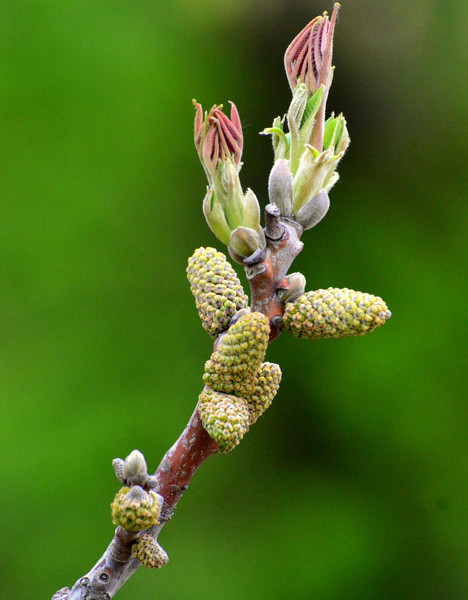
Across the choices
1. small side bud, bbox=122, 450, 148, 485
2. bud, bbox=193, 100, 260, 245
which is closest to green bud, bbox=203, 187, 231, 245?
bud, bbox=193, 100, 260, 245

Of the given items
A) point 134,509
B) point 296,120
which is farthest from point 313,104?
point 134,509

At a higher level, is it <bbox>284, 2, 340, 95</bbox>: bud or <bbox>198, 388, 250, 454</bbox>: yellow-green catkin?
<bbox>284, 2, 340, 95</bbox>: bud

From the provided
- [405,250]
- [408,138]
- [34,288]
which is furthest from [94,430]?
[408,138]

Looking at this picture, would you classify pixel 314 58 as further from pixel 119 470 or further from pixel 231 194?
pixel 119 470

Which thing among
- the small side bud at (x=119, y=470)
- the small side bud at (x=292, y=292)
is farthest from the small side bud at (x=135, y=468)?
the small side bud at (x=292, y=292)

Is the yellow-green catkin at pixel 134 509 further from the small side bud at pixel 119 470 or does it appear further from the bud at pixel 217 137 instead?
the bud at pixel 217 137

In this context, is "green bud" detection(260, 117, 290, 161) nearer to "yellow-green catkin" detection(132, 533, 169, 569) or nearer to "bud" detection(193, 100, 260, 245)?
"bud" detection(193, 100, 260, 245)

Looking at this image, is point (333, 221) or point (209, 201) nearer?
point (209, 201)

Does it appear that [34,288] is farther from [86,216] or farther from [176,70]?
[176,70]
